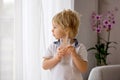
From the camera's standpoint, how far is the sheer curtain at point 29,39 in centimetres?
197

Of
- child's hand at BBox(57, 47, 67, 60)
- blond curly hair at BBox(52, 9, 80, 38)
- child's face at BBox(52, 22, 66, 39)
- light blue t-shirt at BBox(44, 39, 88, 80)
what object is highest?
blond curly hair at BBox(52, 9, 80, 38)

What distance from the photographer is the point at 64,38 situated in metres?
→ 1.58

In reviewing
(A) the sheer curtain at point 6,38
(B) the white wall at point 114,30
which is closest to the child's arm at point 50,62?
(A) the sheer curtain at point 6,38

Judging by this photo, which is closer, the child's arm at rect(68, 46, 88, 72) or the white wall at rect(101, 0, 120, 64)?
the child's arm at rect(68, 46, 88, 72)

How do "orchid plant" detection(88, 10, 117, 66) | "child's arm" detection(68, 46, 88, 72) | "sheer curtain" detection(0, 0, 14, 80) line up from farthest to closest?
"orchid plant" detection(88, 10, 117, 66) → "sheer curtain" detection(0, 0, 14, 80) → "child's arm" detection(68, 46, 88, 72)

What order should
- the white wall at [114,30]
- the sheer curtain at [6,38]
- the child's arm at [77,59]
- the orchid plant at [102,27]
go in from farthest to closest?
the white wall at [114,30] < the orchid plant at [102,27] < the sheer curtain at [6,38] < the child's arm at [77,59]

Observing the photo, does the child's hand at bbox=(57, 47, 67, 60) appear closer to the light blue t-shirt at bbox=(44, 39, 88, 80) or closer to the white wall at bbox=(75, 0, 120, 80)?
the light blue t-shirt at bbox=(44, 39, 88, 80)

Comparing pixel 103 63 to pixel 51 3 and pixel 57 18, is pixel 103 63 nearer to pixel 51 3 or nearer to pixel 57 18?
pixel 51 3

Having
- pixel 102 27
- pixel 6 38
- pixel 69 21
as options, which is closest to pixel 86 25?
pixel 102 27

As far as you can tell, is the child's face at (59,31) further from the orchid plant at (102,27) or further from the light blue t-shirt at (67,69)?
the orchid plant at (102,27)

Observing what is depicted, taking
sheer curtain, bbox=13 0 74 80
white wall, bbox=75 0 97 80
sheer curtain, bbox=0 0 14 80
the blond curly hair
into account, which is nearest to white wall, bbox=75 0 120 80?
white wall, bbox=75 0 97 80

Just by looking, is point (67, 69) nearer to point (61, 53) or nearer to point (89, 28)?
A: point (61, 53)

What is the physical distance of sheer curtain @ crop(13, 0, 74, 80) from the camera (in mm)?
1970

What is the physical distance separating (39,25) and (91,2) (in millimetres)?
1062
